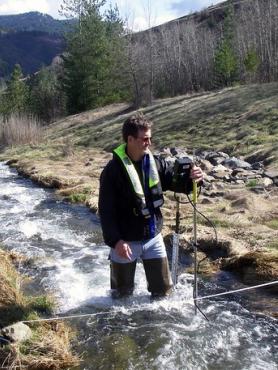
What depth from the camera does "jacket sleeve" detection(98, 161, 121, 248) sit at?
573cm

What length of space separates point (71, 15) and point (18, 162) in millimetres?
32036

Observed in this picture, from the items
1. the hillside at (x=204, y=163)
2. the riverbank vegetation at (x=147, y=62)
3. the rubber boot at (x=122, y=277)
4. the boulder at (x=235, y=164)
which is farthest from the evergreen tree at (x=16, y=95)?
the rubber boot at (x=122, y=277)

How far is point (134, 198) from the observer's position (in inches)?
229

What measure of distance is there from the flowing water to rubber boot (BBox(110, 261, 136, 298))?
0.74 ft

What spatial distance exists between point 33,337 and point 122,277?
1295 mm

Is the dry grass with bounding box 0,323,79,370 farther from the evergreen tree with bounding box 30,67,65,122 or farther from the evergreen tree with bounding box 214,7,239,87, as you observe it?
the evergreen tree with bounding box 30,67,65,122

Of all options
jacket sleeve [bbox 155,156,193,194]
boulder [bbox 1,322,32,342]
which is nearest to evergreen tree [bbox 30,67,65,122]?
jacket sleeve [bbox 155,156,193,194]

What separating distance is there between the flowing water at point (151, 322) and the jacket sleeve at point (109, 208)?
1228 mm

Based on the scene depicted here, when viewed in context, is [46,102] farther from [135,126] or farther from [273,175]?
[135,126]

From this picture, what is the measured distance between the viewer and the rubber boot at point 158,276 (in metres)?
6.31

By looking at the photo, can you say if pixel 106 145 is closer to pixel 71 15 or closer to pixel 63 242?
pixel 63 242

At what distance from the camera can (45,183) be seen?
18.5 m

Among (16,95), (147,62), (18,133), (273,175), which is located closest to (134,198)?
(273,175)

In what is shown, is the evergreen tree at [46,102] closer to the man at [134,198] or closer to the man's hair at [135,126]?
the man at [134,198]
